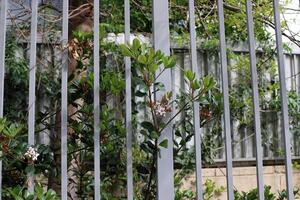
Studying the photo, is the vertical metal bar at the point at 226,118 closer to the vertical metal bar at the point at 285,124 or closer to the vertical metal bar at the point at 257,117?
the vertical metal bar at the point at 257,117

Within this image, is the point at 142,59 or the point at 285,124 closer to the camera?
the point at 142,59

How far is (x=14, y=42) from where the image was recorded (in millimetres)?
3361

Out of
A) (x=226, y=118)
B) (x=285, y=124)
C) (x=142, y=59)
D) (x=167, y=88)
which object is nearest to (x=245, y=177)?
(x=285, y=124)

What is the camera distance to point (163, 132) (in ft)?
5.69

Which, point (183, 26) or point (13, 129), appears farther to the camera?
point (183, 26)

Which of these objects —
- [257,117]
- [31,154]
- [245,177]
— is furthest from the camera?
[245,177]

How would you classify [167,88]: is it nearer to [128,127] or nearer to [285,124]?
[128,127]

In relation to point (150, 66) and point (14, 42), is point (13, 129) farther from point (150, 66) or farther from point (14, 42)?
point (14, 42)

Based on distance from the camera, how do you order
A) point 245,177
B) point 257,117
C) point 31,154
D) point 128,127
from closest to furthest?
1. point 31,154
2. point 128,127
3. point 257,117
4. point 245,177

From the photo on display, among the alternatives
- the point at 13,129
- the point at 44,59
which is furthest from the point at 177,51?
the point at 13,129

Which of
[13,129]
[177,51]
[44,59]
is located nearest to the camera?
[13,129]

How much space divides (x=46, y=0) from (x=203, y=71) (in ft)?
4.91

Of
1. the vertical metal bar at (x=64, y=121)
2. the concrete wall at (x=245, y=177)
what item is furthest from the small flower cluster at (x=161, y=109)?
the concrete wall at (x=245, y=177)

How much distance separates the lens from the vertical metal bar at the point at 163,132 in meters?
1.72
